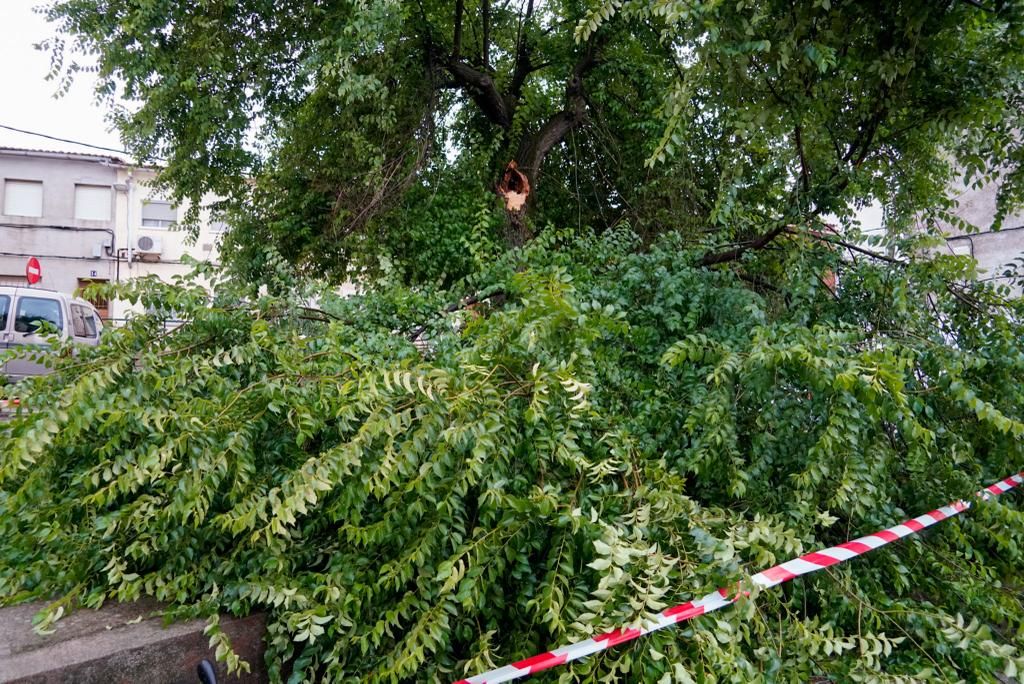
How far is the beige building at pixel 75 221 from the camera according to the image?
885 inches

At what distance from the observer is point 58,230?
22734mm

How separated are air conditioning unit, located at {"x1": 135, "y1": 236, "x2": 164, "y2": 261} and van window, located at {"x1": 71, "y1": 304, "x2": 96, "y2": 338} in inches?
386

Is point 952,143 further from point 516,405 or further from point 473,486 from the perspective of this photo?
point 473,486

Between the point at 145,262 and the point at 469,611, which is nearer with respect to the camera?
the point at 469,611

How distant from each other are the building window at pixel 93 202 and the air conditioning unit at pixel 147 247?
141 cm

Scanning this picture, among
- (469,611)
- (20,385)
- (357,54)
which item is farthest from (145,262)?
(469,611)

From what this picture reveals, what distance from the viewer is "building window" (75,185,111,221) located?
2312 cm

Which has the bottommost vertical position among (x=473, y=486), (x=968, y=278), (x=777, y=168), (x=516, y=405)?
(x=473, y=486)

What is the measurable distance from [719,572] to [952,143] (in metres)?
5.61

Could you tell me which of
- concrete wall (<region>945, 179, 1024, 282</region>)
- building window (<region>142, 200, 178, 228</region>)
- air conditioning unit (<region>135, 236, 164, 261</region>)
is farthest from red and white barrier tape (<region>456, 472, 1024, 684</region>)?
building window (<region>142, 200, 178, 228</region>)

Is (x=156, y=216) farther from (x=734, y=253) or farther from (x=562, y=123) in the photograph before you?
(x=734, y=253)

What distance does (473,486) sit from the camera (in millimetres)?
3070

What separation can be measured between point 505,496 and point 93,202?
2532 centimetres

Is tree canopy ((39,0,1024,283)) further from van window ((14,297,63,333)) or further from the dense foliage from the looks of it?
van window ((14,297,63,333))
